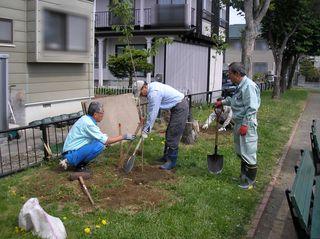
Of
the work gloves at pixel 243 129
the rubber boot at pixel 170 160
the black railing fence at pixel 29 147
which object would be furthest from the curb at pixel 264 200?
the black railing fence at pixel 29 147

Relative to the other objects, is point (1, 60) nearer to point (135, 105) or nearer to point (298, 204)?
point (135, 105)

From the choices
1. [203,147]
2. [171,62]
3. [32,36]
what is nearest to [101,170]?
[203,147]

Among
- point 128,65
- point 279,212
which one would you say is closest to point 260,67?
point 128,65

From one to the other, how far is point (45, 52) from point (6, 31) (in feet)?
3.52

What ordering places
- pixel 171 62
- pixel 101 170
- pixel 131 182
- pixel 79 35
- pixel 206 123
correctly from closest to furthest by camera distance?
pixel 131 182
pixel 101 170
pixel 206 123
pixel 79 35
pixel 171 62

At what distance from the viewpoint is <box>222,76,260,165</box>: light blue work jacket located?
5.86 meters

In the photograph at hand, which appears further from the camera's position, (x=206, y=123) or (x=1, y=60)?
(x=206, y=123)

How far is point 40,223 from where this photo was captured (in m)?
4.20

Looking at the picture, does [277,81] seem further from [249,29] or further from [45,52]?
[45,52]

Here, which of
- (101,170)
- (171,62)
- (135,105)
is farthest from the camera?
(171,62)

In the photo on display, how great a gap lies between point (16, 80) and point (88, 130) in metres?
5.47

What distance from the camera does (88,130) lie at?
19.8ft

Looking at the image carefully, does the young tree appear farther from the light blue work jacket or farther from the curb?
the light blue work jacket

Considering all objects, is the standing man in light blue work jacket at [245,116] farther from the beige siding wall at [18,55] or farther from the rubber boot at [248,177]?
the beige siding wall at [18,55]
